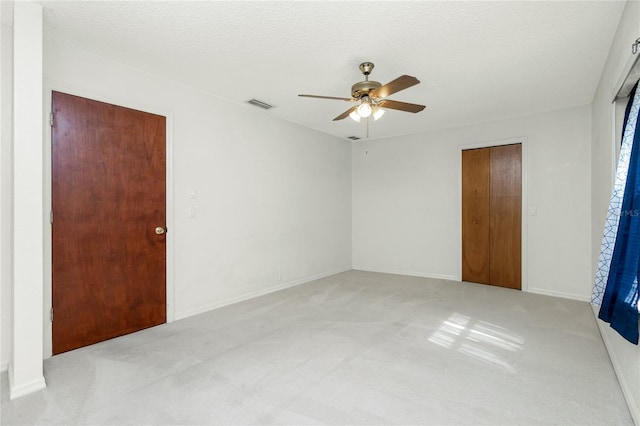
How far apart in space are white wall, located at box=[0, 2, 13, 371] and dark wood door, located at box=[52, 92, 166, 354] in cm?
27

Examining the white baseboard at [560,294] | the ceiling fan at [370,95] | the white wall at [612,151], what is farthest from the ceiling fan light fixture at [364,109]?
the white baseboard at [560,294]

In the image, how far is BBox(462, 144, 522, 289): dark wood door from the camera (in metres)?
4.64

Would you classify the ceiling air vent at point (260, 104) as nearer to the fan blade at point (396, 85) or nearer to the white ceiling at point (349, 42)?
the white ceiling at point (349, 42)

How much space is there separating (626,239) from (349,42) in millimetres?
2253

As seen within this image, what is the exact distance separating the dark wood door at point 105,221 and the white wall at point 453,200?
3.76 meters

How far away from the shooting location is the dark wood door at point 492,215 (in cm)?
464

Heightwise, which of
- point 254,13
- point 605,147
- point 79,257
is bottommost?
point 79,257

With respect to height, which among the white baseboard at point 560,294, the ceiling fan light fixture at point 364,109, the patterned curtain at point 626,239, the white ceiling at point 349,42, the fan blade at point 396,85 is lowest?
the white baseboard at point 560,294

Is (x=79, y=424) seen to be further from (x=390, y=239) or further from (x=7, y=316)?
(x=390, y=239)

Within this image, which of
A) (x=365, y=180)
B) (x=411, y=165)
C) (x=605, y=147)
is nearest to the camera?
(x=605, y=147)

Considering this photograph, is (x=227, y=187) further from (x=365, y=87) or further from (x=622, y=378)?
(x=622, y=378)

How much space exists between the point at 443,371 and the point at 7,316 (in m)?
3.15

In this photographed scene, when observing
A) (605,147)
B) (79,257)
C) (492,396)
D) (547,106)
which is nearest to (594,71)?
(605,147)

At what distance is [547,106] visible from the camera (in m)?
4.18
